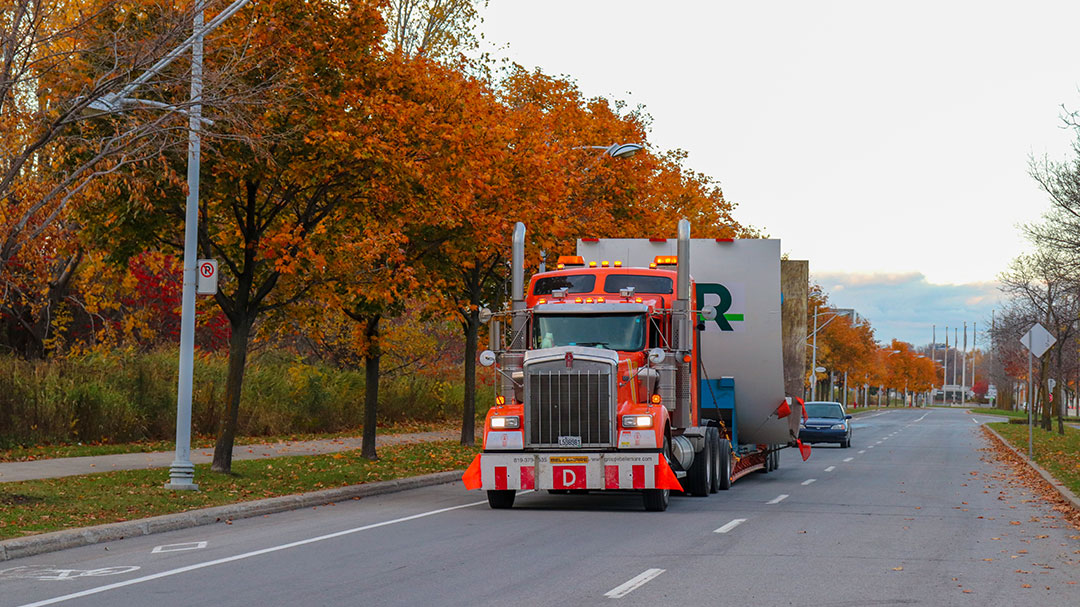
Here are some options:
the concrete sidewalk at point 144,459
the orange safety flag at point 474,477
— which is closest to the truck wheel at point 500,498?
the orange safety flag at point 474,477

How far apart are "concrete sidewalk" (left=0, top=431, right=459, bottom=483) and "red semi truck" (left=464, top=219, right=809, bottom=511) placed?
704cm

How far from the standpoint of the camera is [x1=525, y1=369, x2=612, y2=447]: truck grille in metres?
16.6

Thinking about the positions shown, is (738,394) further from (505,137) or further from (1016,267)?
(1016,267)

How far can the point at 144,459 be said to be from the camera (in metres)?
22.8

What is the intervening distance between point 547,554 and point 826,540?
349 cm

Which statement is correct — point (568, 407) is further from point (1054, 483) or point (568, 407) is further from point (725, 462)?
point (1054, 483)

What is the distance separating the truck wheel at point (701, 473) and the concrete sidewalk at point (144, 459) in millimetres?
8988

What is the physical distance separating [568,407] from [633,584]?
20.9 feet

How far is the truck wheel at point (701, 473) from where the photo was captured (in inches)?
761

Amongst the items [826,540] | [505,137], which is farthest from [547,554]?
[505,137]

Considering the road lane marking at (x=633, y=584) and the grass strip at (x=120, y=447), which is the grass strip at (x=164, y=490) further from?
the road lane marking at (x=633, y=584)

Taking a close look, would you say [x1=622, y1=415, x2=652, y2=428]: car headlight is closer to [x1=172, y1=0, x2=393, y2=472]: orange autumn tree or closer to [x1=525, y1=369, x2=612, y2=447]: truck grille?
[x1=525, y1=369, x2=612, y2=447]: truck grille

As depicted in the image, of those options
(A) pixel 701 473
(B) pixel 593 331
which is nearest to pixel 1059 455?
(A) pixel 701 473

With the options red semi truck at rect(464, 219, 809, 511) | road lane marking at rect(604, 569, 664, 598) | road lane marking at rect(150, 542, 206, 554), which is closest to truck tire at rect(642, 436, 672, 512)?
red semi truck at rect(464, 219, 809, 511)
